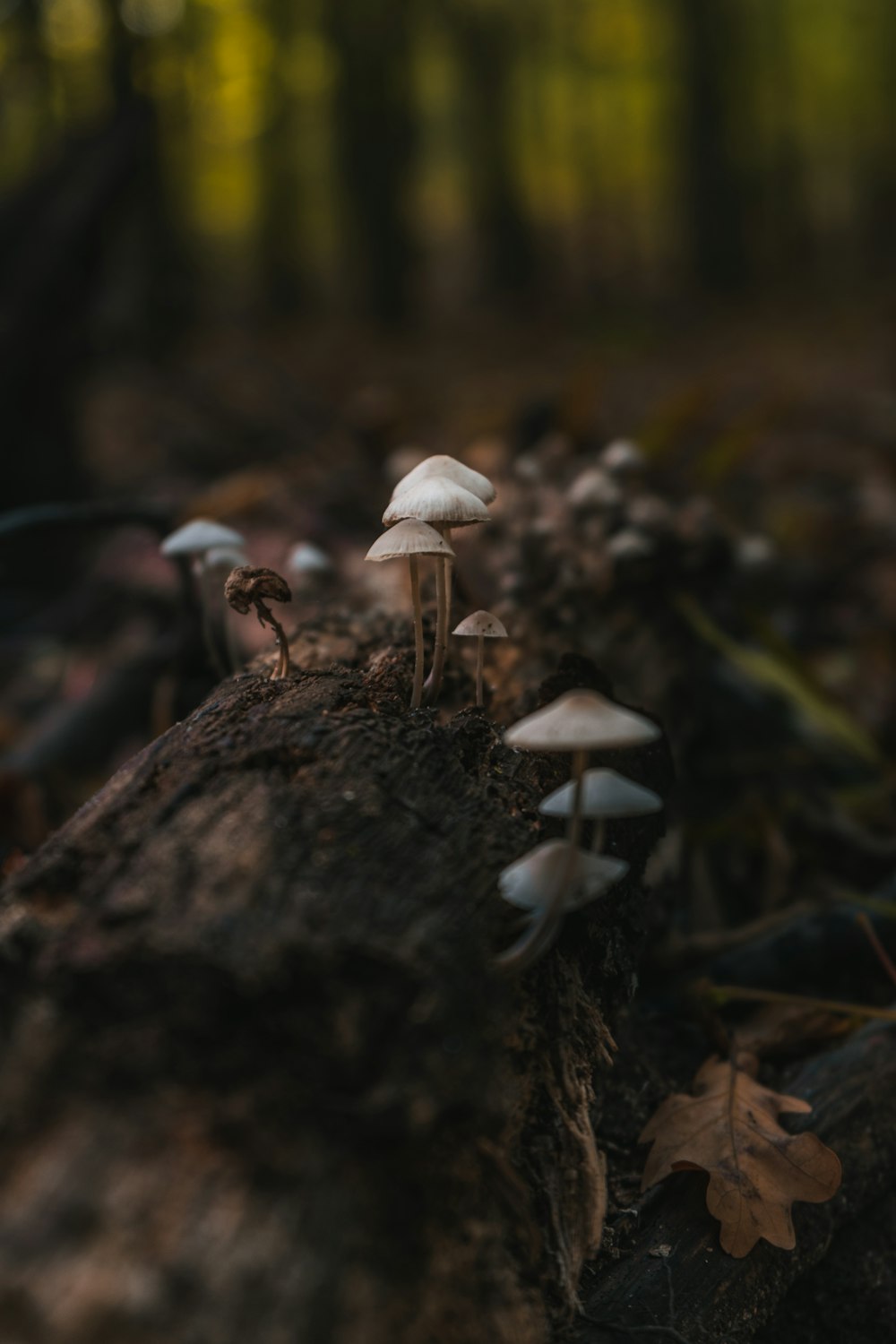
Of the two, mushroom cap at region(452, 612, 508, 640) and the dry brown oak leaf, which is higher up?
mushroom cap at region(452, 612, 508, 640)

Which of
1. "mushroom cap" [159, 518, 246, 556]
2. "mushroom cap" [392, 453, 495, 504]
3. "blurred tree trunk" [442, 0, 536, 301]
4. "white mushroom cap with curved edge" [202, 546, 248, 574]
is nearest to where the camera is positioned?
"mushroom cap" [392, 453, 495, 504]

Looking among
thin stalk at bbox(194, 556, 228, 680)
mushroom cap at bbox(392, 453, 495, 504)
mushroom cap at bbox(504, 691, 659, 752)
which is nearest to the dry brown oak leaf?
mushroom cap at bbox(504, 691, 659, 752)

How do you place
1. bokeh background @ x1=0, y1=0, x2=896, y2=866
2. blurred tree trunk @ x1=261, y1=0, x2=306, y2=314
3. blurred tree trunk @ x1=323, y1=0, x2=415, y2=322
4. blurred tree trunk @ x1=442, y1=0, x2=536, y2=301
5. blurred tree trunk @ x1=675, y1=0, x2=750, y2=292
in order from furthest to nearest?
1. blurred tree trunk @ x1=442, y1=0, x2=536, y2=301
2. blurred tree trunk @ x1=261, y1=0, x2=306, y2=314
3. blurred tree trunk @ x1=323, y1=0, x2=415, y2=322
4. blurred tree trunk @ x1=675, y1=0, x2=750, y2=292
5. bokeh background @ x1=0, y1=0, x2=896, y2=866

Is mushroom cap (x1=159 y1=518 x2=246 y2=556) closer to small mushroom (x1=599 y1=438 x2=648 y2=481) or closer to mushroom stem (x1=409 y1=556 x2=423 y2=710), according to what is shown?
mushroom stem (x1=409 y1=556 x2=423 y2=710)

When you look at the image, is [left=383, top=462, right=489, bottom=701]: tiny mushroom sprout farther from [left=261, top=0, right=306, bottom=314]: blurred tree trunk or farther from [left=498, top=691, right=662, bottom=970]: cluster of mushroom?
[left=261, top=0, right=306, bottom=314]: blurred tree trunk

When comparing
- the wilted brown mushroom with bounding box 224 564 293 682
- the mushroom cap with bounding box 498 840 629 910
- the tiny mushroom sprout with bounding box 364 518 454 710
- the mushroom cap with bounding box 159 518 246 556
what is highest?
the tiny mushroom sprout with bounding box 364 518 454 710

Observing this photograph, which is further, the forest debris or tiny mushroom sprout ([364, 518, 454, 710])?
the forest debris
